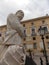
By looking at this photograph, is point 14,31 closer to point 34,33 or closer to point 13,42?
point 13,42

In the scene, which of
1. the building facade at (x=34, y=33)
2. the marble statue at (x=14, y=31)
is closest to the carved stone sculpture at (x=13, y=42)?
the marble statue at (x=14, y=31)

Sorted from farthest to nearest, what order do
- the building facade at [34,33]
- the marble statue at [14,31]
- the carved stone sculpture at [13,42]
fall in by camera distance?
the building facade at [34,33] < the marble statue at [14,31] < the carved stone sculpture at [13,42]

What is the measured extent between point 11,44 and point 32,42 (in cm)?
4680

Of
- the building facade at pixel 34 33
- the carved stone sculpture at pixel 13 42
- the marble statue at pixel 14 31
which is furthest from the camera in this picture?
the building facade at pixel 34 33

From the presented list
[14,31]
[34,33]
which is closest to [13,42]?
[14,31]

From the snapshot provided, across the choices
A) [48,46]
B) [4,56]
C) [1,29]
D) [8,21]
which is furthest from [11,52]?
[1,29]

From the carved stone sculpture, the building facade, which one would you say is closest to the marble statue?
the carved stone sculpture

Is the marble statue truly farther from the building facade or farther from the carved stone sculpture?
the building facade

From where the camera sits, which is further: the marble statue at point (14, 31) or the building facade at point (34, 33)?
the building facade at point (34, 33)

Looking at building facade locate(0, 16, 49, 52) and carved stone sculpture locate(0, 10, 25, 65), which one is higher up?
carved stone sculpture locate(0, 10, 25, 65)

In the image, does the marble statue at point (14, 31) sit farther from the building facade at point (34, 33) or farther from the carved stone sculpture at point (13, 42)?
the building facade at point (34, 33)

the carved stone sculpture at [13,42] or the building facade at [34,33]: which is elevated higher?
the carved stone sculpture at [13,42]

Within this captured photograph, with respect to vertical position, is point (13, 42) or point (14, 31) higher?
point (14, 31)

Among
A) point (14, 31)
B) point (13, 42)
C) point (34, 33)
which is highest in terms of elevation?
point (14, 31)
